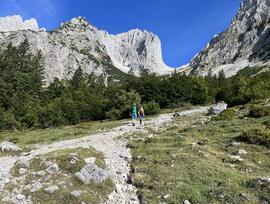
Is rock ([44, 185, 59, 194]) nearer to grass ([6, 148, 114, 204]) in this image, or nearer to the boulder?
grass ([6, 148, 114, 204])

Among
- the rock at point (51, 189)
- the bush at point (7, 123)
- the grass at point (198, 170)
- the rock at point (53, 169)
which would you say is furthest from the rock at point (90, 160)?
the bush at point (7, 123)

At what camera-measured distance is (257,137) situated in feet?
67.1

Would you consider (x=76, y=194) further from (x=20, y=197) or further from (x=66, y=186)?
(x=20, y=197)

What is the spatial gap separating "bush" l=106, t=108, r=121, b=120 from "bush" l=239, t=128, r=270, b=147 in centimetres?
3171

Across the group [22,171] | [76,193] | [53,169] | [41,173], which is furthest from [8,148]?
[76,193]

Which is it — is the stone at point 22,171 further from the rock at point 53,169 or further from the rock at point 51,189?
the rock at point 51,189

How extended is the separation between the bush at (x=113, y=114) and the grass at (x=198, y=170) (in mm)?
27909

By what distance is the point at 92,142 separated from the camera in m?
26.9

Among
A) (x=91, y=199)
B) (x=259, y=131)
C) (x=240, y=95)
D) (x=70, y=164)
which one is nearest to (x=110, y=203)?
(x=91, y=199)

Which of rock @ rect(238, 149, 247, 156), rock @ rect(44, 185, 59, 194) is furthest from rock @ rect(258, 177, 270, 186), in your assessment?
rock @ rect(44, 185, 59, 194)

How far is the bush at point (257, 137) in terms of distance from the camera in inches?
787

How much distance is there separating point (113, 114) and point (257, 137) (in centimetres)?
3365

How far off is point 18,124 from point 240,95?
3577 centimetres

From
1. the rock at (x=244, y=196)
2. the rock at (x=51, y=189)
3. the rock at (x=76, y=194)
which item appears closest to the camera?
the rock at (x=244, y=196)
